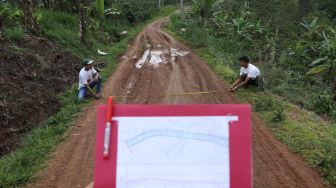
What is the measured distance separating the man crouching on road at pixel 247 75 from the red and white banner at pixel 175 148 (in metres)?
8.64

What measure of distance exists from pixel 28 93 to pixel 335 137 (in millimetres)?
6561

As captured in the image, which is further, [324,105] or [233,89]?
[324,105]

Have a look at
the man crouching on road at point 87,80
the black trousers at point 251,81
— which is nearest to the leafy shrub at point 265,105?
the black trousers at point 251,81

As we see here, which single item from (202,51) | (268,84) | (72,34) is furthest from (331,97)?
(72,34)

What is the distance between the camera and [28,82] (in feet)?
35.7

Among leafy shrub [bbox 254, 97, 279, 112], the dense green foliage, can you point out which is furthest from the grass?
Result: the dense green foliage

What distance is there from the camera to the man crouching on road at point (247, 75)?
450 inches

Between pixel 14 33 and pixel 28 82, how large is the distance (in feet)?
8.40

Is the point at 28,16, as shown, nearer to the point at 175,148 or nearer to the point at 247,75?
the point at 247,75

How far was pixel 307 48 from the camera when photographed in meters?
21.1

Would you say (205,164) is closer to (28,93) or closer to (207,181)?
(207,181)

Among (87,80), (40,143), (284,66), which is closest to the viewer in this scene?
(40,143)

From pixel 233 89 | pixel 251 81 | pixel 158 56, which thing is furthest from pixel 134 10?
pixel 233 89

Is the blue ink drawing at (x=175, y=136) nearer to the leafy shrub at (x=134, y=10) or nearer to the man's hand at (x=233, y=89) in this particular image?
the man's hand at (x=233, y=89)
